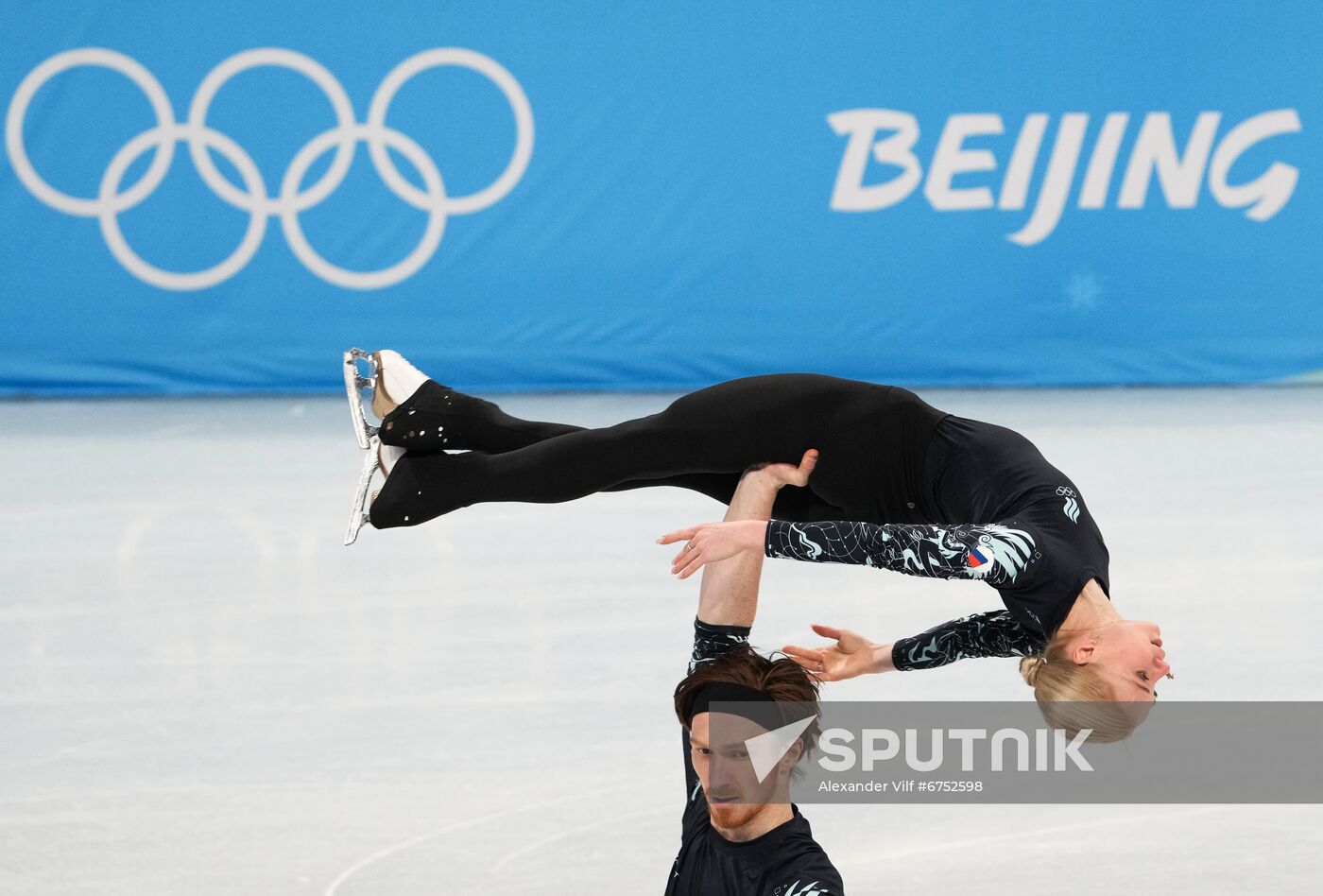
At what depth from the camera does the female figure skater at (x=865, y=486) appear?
3.38 m

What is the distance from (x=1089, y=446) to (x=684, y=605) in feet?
11.6

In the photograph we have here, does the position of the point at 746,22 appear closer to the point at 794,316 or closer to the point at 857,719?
the point at 794,316

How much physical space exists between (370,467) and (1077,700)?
1.88 m

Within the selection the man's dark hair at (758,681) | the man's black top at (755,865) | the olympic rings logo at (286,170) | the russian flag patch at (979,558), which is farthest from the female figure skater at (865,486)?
the olympic rings logo at (286,170)

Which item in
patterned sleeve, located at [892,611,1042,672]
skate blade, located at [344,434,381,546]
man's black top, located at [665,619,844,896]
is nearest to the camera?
man's black top, located at [665,619,844,896]

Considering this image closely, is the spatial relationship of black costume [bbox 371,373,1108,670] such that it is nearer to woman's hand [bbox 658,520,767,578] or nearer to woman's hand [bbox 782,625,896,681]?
woman's hand [bbox 782,625,896,681]

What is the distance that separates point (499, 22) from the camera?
9.83m

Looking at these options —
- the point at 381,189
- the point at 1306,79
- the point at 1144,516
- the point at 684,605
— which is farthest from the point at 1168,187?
the point at 684,605

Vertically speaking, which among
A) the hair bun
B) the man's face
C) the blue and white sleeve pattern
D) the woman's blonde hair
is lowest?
the man's face

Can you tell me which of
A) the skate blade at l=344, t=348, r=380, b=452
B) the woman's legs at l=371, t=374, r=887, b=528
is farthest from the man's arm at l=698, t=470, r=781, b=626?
the skate blade at l=344, t=348, r=380, b=452

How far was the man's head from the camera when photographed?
247 centimetres

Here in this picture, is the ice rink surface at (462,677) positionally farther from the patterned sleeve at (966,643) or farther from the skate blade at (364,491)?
the skate blade at (364,491)

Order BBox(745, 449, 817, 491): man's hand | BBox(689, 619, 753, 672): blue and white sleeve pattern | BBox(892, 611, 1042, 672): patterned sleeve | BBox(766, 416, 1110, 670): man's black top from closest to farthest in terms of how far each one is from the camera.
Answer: BBox(689, 619, 753, 672): blue and white sleeve pattern
BBox(766, 416, 1110, 670): man's black top
BBox(892, 611, 1042, 672): patterned sleeve
BBox(745, 449, 817, 491): man's hand

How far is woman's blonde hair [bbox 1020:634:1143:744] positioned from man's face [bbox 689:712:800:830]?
1.07 meters
